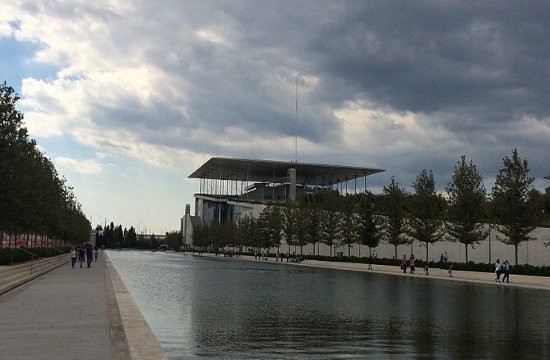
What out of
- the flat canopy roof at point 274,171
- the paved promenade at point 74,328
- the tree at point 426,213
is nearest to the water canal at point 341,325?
the paved promenade at point 74,328

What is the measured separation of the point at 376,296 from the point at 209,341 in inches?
521

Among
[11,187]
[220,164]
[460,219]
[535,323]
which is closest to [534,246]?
[460,219]

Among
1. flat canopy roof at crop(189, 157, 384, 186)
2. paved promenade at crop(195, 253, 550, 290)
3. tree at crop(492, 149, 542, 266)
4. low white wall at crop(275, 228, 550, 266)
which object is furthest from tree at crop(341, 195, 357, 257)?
flat canopy roof at crop(189, 157, 384, 186)

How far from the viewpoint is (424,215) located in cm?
5006

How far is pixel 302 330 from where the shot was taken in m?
13.4

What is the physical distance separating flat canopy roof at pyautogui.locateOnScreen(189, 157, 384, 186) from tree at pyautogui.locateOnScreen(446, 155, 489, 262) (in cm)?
6303

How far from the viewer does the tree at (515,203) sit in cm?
3947

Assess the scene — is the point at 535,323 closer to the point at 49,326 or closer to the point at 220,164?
the point at 49,326

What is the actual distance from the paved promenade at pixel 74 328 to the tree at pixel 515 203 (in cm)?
2954

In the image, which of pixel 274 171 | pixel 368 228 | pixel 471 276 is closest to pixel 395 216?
pixel 368 228

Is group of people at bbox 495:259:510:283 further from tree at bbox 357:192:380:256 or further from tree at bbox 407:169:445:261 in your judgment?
tree at bbox 357:192:380:256

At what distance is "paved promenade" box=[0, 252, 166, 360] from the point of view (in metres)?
9.33

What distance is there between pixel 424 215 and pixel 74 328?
4187 centimetres

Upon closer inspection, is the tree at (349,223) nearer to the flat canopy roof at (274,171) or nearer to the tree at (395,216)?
the tree at (395,216)
